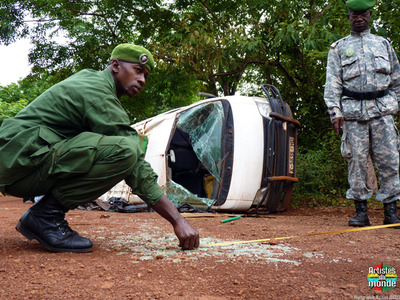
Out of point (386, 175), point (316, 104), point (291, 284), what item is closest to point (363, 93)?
point (386, 175)

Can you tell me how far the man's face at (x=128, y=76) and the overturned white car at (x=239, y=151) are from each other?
2.96 m

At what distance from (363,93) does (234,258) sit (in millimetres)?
2414

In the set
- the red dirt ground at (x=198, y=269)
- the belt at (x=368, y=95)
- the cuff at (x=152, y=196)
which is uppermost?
the belt at (x=368, y=95)

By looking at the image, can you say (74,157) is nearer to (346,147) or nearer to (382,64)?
(346,147)

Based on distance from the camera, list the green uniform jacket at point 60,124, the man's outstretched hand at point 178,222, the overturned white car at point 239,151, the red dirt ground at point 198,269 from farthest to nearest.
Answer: the overturned white car at point 239,151 < the man's outstretched hand at point 178,222 < the green uniform jacket at point 60,124 < the red dirt ground at point 198,269

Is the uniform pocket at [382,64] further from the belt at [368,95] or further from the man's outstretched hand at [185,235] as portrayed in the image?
the man's outstretched hand at [185,235]

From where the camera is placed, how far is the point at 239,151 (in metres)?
5.40

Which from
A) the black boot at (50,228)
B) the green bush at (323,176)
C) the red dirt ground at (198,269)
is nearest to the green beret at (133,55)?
the black boot at (50,228)

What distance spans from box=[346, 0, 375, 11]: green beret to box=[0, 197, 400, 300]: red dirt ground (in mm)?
2150

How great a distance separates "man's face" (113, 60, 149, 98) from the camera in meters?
2.57

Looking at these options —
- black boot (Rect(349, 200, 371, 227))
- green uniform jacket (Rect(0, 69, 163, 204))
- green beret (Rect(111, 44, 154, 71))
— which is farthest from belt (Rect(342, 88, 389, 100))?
green uniform jacket (Rect(0, 69, 163, 204))

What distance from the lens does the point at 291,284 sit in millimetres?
1786

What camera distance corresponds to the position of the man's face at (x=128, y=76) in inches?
101

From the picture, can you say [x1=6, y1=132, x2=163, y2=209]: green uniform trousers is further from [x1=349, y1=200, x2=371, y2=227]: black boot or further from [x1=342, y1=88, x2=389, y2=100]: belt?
[x1=342, y1=88, x2=389, y2=100]: belt
